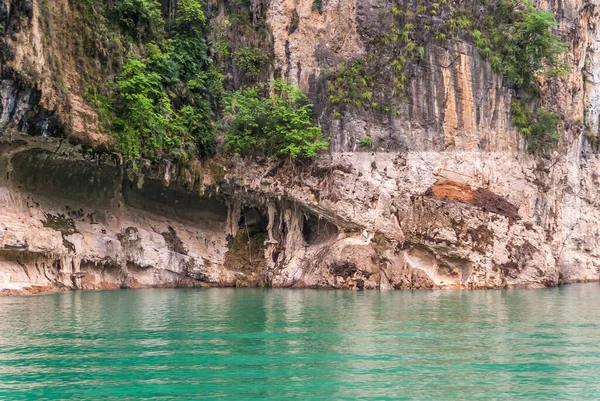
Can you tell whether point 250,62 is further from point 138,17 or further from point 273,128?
point 138,17

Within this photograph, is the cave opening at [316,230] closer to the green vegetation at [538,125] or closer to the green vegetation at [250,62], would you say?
the green vegetation at [250,62]

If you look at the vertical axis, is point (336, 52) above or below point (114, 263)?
above

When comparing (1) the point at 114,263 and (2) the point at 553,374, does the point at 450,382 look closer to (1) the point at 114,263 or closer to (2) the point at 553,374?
(2) the point at 553,374

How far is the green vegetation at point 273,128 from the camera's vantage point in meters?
29.9

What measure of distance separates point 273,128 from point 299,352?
20.1 metres

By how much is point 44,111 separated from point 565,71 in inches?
987

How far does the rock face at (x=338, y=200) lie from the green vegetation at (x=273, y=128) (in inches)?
28.7

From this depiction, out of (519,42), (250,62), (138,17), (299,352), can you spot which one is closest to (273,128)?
(250,62)

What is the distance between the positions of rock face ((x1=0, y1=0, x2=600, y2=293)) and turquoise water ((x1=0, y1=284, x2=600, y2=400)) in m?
8.92

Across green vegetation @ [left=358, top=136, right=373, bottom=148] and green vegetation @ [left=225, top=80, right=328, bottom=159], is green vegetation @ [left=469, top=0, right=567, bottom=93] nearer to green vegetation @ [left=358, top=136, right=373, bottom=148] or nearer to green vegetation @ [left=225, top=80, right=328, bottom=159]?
green vegetation @ [left=358, top=136, right=373, bottom=148]

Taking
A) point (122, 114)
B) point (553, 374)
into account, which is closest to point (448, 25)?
point (122, 114)

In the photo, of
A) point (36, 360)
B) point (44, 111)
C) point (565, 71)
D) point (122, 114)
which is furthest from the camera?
point (565, 71)

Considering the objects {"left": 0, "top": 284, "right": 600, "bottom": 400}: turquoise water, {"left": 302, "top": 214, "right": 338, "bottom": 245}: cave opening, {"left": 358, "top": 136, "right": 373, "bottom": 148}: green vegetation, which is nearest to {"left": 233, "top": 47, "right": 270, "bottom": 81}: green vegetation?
{"left": 358, "top": 136, "right": 373, "bottom": 148}: green vegetation

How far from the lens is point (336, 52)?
31.7 meters
